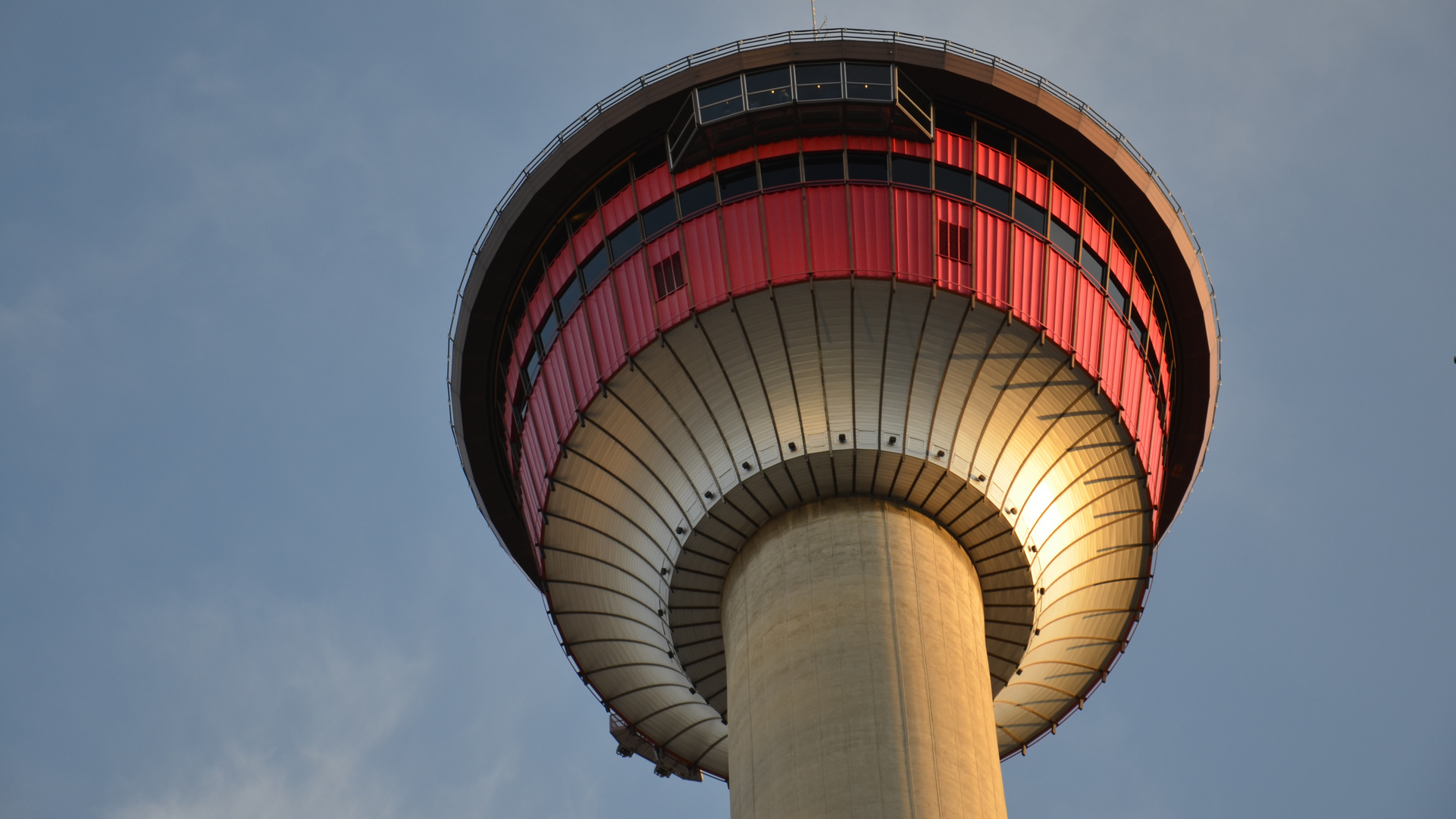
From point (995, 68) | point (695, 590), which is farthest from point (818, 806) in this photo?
point (995, 68)

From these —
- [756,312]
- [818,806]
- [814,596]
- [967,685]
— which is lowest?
[818,806]

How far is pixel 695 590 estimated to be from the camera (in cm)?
3797

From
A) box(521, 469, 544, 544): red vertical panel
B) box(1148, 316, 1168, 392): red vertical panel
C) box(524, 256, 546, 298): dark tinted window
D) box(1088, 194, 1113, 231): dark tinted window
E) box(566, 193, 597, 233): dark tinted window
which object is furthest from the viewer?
box(524, 256, 546, 298): dark tinted window

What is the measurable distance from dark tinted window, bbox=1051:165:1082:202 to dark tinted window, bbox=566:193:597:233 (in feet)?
43.3

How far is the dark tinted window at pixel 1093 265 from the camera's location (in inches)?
1454

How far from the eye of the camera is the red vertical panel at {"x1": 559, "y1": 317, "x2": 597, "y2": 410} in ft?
120

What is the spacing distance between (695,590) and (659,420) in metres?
5.25

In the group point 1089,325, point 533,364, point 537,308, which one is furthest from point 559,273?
point 1089,325

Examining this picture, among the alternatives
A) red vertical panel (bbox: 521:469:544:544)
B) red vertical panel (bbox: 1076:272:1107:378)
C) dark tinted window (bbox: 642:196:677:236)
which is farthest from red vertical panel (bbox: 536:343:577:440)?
red vertical panel (bbox: 1076:272:1107:378)

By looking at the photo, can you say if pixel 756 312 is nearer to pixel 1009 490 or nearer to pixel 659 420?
pixel 659 420

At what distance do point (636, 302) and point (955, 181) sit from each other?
9.22 m

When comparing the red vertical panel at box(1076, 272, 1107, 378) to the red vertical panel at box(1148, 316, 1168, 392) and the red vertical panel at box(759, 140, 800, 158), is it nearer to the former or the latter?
the red vertical panel at box(1148, 316, 1168, 392)

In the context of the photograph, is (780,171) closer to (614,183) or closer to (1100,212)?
(614,183)

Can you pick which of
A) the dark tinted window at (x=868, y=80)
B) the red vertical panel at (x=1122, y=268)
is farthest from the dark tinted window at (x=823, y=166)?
the red vertical panel at (x=1122, y=268)
